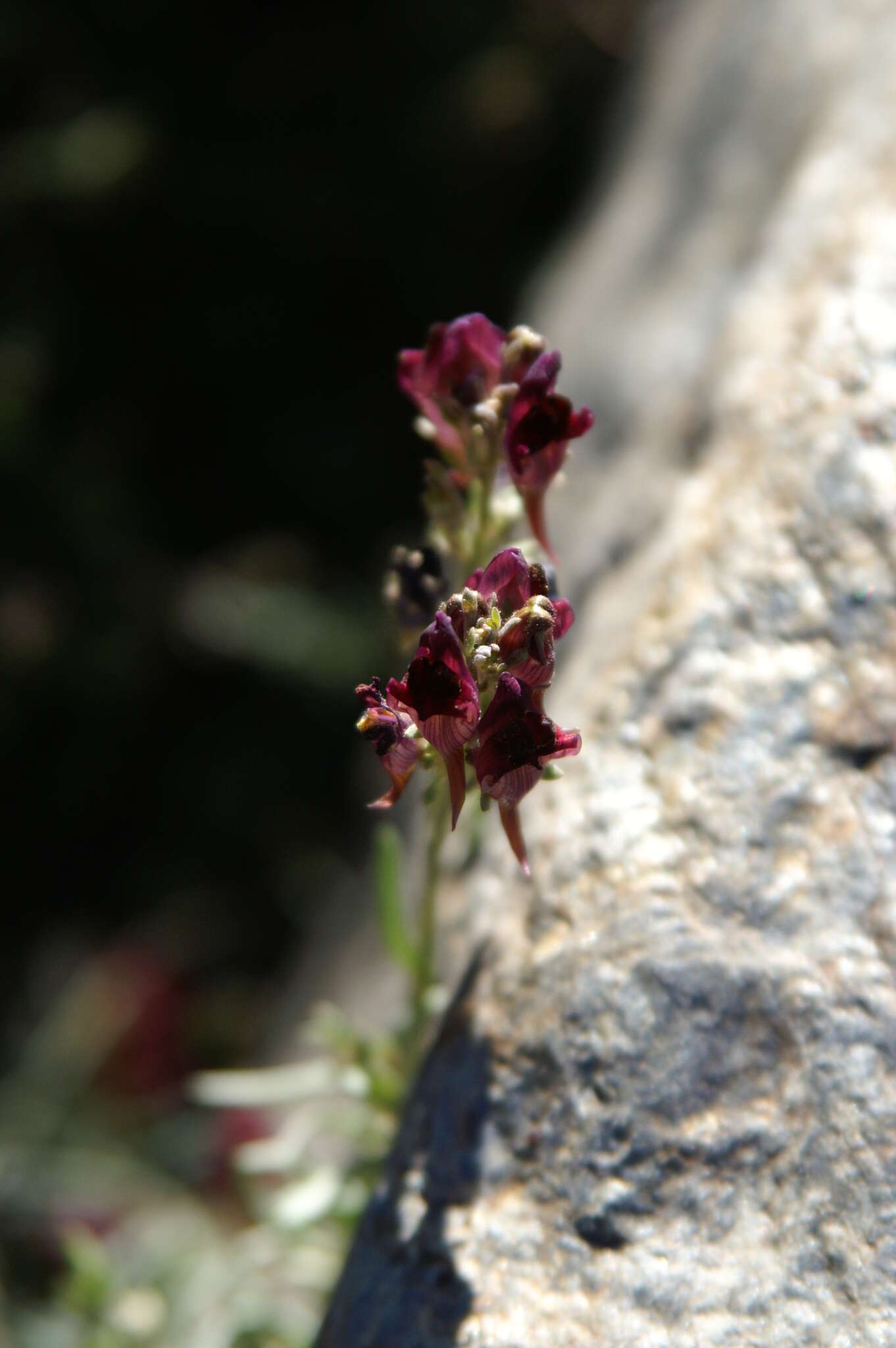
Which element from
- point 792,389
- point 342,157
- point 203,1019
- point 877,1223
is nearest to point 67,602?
point 203,1019

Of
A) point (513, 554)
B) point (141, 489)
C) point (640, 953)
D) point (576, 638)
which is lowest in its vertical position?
point (640, 953)

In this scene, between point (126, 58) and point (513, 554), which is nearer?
point (513, 554)

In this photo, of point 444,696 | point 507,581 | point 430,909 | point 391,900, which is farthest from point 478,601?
point 391,900

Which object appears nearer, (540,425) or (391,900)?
(540,425)

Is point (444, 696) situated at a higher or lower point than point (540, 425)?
lower

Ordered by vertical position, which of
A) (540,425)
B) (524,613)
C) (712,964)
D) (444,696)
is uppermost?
(540,425)

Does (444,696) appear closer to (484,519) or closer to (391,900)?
(484,519)

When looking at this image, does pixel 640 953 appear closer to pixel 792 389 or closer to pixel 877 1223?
pixel 877 1223

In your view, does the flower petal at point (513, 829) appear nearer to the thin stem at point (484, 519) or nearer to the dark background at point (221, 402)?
the thin stem at point (484, 519)
